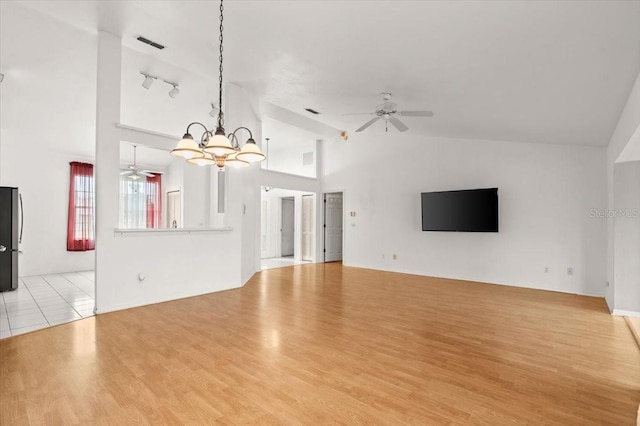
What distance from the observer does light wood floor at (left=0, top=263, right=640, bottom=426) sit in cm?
211

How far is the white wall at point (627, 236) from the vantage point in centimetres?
427

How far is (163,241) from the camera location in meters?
4.93

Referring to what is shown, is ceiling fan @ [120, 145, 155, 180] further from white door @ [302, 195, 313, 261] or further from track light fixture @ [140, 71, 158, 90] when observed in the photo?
white door @ [302, 195, 313, 261]

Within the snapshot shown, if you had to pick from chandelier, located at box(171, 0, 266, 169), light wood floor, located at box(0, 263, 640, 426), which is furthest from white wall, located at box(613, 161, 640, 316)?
chandelier, located at box(171, 0, 266, 169)

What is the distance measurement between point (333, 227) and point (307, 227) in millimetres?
828

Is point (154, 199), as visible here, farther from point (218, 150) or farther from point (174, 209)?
point (218, 150)

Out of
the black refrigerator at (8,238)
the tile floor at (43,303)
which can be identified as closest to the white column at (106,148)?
the tile floor at (43,303)

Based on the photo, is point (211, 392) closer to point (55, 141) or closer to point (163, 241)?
point (163, 241)

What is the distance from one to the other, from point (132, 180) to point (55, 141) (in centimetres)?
259

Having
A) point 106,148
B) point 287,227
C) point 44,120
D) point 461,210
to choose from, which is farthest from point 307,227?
point 44,120

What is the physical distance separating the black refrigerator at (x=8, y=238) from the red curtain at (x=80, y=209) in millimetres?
2010

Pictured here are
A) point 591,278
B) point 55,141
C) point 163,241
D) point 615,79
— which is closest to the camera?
point 615,79

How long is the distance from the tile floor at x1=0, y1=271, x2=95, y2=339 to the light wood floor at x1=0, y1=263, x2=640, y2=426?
417 millimetres

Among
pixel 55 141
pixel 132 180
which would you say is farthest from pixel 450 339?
pixel 132 180
